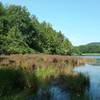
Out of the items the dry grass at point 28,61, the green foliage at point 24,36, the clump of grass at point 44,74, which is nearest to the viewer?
the clump of grass at point 44,74

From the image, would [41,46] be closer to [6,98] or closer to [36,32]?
[36,32]

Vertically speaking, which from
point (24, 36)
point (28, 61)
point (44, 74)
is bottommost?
point (44, 74)

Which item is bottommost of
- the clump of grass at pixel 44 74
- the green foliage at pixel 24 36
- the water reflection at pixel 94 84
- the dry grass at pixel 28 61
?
the water reflection at pixel 94 84

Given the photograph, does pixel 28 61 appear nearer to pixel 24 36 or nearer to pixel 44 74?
pixel 44 74

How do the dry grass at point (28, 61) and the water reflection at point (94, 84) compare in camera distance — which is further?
the dry grass at point (28, 61)

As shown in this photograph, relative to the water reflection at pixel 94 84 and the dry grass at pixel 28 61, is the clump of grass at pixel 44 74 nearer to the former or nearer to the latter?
the dry grass at pixel 28 61

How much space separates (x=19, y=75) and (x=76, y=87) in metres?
2.52

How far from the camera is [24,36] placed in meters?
57.8

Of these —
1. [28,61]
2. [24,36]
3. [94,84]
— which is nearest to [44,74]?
[94,84]

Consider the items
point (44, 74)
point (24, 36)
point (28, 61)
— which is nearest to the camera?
point (44, 74)

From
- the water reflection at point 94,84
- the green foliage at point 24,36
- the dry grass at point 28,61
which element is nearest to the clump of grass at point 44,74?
the dry grass at point 28,61

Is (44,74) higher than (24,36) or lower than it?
lower

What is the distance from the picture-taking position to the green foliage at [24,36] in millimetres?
44453

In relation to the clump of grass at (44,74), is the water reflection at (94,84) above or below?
below
